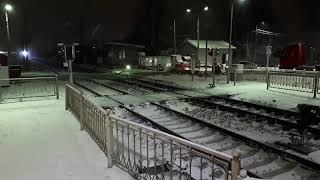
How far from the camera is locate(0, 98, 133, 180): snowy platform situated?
6.72 meters

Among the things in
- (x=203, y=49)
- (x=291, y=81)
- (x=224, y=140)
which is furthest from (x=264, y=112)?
(x=203, y=49)

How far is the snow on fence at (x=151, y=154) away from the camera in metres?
4.35

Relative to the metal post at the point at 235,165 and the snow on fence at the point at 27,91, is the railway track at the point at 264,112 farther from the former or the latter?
the snow on fence at the point at 27,91

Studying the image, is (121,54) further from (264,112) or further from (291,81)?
(264,112)

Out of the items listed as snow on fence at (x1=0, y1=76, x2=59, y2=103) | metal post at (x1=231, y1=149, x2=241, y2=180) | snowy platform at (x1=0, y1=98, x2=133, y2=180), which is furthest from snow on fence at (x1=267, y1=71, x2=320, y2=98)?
metal post at (x1=231, y1=149, x2=241, y2=180)

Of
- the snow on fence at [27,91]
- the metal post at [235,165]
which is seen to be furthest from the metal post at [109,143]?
the snow on fence at [27,91]

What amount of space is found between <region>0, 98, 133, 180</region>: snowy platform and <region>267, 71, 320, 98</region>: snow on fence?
48.9 feet

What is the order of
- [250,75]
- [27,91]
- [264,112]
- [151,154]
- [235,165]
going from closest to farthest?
[235,165] → [151,154] → [264,112] → [27,91] → [250,75]

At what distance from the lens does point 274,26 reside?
71.1 m

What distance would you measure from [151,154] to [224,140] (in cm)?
282

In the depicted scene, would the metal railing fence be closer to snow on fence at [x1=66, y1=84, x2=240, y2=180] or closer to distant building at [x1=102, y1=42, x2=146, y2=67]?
snow on fence at [x1=66, y1=84, x2=240, y2=180]

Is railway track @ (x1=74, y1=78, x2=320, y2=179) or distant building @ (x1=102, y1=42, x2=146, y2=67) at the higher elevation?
distant building @ (x1=102, y1=42, x2=146, y2=67)

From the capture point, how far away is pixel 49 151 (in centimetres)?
824

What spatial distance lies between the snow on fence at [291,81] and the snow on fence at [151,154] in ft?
49.5
